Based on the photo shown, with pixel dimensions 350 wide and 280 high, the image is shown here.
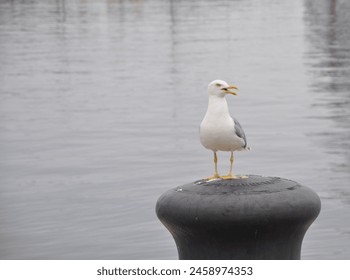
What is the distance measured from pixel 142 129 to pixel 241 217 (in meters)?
14.1

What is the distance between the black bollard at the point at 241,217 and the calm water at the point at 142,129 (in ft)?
13.1

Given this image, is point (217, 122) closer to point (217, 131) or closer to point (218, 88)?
point (217, 131)

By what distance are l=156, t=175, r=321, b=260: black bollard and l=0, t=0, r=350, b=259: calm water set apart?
3.99m

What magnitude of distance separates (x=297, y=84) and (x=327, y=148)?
32.3 feet

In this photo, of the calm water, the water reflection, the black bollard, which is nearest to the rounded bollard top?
the black bollard

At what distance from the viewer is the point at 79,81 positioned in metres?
30.3

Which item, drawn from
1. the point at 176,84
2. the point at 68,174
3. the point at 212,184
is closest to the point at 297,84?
the point at 176,84

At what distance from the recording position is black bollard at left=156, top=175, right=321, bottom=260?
6727 millimetres

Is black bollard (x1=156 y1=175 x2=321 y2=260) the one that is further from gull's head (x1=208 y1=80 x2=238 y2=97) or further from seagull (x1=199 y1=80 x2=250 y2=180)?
gull's head (x1=208 y1=80 x2=238 y2=97)

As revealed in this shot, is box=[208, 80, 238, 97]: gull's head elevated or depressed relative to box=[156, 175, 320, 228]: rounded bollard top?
elevated

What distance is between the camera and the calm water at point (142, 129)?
12414 mm

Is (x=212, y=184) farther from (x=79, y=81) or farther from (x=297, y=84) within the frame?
(x=79, y=81)

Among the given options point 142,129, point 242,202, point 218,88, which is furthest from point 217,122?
point 142,129

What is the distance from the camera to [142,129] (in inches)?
817
